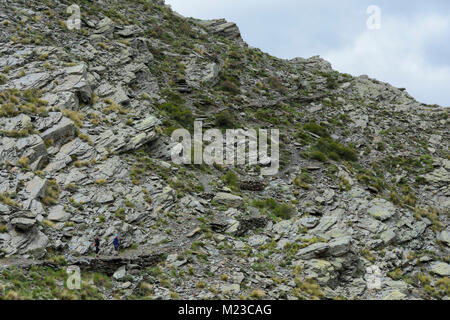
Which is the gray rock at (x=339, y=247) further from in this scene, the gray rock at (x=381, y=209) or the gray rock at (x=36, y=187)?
the gray rock at (x=36, y=187)

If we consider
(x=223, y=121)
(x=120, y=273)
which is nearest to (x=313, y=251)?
(x=120, y=273)

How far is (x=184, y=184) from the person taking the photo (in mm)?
27578

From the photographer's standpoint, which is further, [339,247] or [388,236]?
[388,236]

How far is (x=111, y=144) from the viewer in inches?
1093

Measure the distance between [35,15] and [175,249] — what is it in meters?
33.1

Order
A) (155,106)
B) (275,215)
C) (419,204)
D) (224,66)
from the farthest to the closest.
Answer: (224,66) < (155,106) < (419,204) < (275,215)

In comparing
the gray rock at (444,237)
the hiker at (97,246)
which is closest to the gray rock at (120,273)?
the hiker at (97,246)

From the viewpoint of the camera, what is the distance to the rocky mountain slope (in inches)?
766

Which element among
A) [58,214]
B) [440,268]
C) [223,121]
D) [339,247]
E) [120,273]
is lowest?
[440,268]

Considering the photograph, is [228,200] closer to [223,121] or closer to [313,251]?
[313,251]

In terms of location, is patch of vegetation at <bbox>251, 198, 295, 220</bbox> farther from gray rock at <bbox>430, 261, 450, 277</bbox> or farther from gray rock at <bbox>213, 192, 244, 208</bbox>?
gray rock at <bbox>430, 261, 450, 277</bbox>
